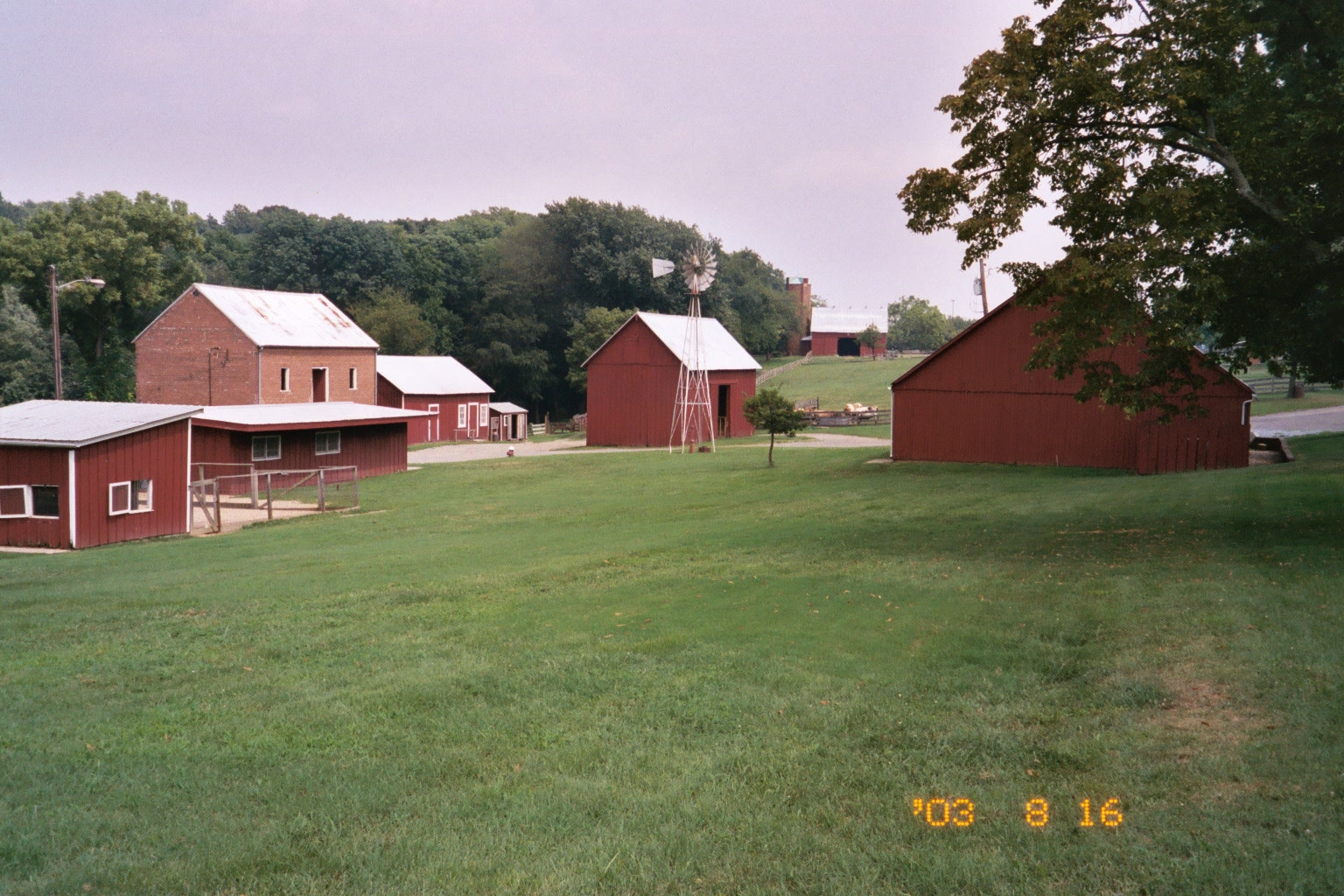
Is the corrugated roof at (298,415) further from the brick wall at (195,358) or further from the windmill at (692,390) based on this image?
the windmill at (692,390)

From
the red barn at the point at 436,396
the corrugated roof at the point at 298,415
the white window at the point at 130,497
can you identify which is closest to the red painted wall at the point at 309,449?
the corrugated roof at the point at 298,415

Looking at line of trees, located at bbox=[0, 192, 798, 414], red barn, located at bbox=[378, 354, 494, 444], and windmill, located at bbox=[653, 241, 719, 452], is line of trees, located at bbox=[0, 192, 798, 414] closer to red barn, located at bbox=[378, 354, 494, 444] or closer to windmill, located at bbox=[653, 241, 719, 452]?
red barn, located at bbox=[378, 354, 494, 444]

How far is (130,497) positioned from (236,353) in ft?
90.3

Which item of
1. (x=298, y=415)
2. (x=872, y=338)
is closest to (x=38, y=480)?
(x=298, y=415)

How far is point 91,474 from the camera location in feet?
85.3

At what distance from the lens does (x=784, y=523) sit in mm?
22859

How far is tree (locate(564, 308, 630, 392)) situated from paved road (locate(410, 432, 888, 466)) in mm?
18093

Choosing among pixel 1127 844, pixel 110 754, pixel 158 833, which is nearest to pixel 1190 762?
pixel 1127 844

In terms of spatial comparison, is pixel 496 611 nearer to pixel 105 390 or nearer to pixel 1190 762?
pixel 1190 762

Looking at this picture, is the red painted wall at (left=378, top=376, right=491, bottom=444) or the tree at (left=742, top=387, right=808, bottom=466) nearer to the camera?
the tree at (left=742, top=387, right=808, bottom=466)

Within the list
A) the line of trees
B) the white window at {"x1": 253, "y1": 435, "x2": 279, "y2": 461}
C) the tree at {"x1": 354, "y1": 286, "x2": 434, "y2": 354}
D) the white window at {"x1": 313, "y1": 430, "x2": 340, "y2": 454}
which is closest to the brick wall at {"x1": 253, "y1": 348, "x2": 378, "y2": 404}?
the white window at {"x1": 313, "y1": 430, "x2": 340, "y2": 454}

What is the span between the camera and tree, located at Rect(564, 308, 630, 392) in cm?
8006

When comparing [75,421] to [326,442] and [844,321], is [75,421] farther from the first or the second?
[844,321]

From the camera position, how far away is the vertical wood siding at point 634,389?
58.8 m
